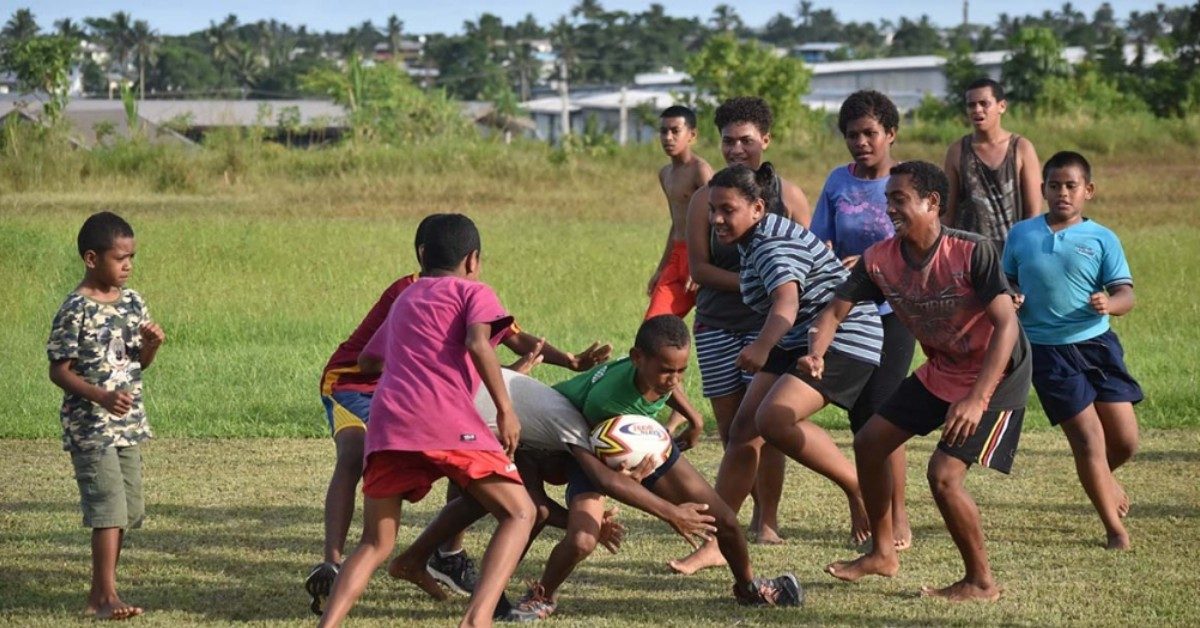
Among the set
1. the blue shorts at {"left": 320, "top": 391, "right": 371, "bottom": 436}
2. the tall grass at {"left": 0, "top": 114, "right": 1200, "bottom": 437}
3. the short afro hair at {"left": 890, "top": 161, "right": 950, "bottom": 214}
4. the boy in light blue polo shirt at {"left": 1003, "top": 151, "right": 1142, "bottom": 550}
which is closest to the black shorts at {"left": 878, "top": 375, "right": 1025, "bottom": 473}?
the short afro hair at {"left": 890, "top": 161, "right": 950, "bottom": 214}

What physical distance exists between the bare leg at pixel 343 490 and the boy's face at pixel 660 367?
41.8 inches

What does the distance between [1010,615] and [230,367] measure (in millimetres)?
7580

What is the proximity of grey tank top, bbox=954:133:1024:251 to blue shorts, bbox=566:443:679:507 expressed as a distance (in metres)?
2.79

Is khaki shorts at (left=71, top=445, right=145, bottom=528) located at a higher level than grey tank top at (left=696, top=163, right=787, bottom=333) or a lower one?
lower

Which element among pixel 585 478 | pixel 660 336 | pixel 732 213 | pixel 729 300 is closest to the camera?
→ pixel 660 336

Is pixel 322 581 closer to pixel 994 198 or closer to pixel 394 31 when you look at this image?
pixel 994 198

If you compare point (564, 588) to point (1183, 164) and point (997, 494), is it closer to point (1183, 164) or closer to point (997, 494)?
point (997, 494)

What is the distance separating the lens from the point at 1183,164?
29.1m

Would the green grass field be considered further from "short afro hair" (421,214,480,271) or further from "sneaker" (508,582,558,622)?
"short afro hair" (421,214,480,271)

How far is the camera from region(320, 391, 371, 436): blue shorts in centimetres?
608

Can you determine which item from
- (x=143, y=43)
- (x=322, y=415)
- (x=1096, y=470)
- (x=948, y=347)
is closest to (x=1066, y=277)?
(x=1096, y=470)

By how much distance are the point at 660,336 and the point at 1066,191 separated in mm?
2478

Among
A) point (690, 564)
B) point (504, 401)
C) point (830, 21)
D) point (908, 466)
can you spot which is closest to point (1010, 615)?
point (690, 564)

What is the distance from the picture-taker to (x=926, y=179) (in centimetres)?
607
